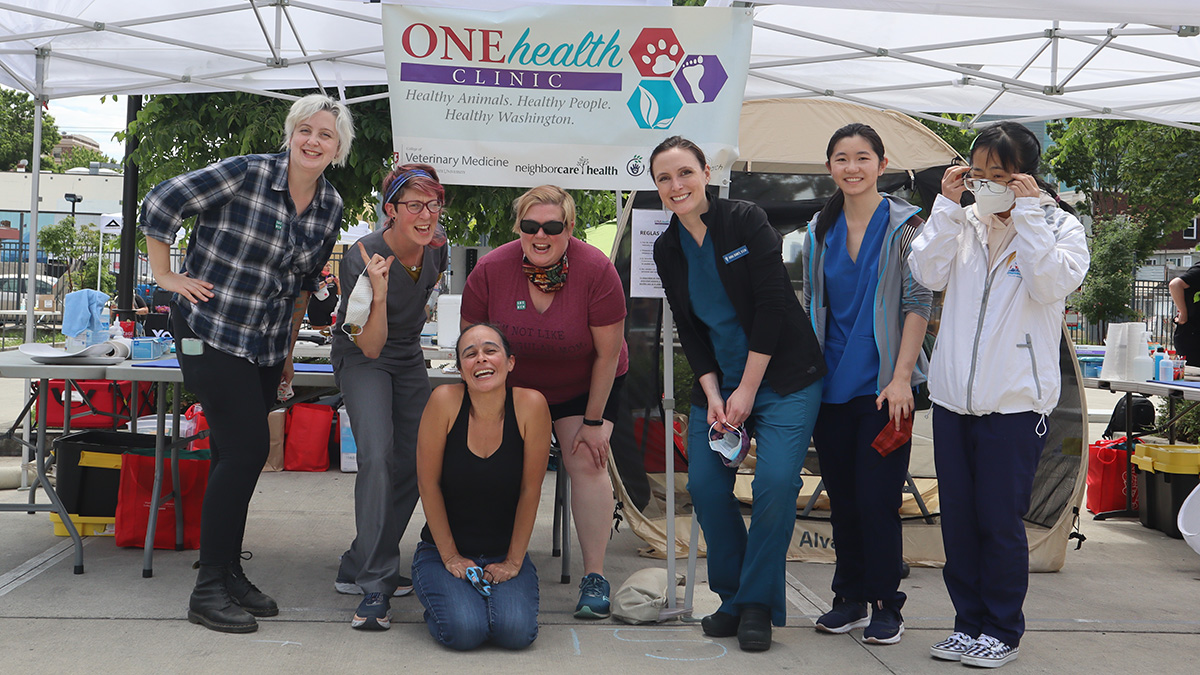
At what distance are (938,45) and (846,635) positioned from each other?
151 inches

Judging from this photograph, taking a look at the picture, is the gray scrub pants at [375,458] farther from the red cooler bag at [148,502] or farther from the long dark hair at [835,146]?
the long dark hair at [835,146]

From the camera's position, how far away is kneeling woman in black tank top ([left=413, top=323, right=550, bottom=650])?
329 centimetres

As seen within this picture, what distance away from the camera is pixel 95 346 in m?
4.18

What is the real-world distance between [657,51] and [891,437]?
167cm

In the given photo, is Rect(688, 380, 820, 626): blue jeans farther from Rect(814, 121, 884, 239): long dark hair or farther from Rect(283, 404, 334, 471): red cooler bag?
Rect(283, 404, 334, 471): red cooler bag

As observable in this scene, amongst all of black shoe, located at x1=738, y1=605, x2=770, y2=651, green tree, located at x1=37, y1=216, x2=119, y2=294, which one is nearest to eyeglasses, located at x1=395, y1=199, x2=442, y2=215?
black shoe, located at x1=738, y1=605, x2=770, y2=651

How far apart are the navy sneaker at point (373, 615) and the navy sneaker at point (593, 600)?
696 mm

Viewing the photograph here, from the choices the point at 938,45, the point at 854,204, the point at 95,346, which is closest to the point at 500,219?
the point at 938,45

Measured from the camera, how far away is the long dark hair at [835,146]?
330 cm

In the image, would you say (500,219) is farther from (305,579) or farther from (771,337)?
(771,337)

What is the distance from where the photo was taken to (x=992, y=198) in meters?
3.02

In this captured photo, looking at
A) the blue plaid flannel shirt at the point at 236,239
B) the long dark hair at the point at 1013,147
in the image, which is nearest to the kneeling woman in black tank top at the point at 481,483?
the blue plaid flannel shirt at the point at 236,239

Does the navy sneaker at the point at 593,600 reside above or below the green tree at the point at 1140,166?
below

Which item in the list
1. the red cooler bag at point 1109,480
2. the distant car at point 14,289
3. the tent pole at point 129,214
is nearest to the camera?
the red cooler bag at point 1109,480
